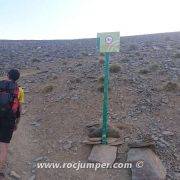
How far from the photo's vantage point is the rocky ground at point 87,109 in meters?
11.8

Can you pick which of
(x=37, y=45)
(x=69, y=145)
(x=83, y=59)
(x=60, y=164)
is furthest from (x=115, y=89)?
(x=37, y=45)

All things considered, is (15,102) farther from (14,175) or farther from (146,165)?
(146,165)

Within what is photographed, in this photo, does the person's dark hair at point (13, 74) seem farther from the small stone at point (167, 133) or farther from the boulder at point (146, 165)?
the small stone at point (167, 133)

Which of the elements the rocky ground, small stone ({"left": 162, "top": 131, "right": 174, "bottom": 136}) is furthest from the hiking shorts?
small stone ({"left": 162, "top": 131, "right": 174, "bottom": 136})

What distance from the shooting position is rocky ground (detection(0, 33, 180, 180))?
11.8 metres

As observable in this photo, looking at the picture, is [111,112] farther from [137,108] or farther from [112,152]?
[112,152]

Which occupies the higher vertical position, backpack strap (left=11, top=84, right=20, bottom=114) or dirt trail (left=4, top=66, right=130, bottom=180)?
backpack strap (left=11, top=84, right=20, bottom=114)

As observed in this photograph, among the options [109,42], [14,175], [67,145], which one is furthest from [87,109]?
[14,175]

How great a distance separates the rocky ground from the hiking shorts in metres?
1.56

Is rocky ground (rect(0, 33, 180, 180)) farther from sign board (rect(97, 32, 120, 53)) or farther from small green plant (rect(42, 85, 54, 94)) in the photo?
sign board (rect(97, 32, 120, 53))

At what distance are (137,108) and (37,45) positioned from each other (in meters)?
24.9

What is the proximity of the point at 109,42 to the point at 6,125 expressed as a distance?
12.5 feet

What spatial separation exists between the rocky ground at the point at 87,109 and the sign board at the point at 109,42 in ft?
9.51

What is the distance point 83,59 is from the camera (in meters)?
27.5
